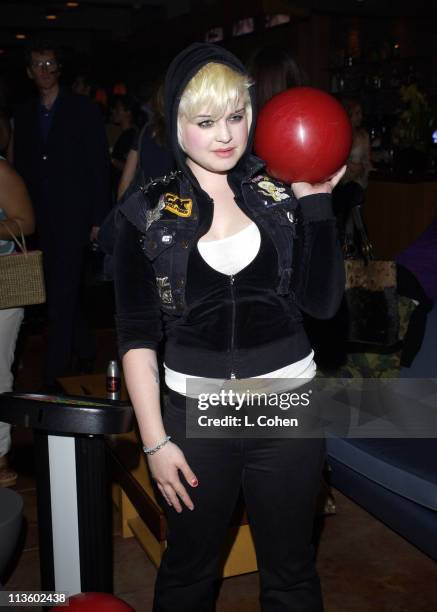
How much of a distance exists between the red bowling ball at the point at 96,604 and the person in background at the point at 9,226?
147 cm

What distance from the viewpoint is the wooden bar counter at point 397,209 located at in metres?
6.75

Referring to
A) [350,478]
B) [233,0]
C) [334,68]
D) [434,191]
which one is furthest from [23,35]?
[350,478]

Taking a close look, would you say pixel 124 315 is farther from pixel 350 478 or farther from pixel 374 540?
pixel 374 540

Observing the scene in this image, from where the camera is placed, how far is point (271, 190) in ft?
5.69

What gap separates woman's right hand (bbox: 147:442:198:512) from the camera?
1632 millimetres

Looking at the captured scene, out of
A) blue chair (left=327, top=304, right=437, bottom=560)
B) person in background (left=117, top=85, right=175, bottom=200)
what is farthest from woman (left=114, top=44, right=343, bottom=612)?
person in background (left=117, top=85, right=175, bottom=200)

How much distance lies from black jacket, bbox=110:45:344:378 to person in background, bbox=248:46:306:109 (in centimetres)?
109

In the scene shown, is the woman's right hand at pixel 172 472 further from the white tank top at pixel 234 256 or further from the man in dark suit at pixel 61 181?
the man in dark suit at pixel 61 181

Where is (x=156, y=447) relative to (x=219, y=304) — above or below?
below

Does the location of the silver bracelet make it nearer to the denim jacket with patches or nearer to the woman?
the woman

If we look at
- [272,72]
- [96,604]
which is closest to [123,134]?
[272,72]

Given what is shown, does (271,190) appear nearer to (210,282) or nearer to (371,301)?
(210,282)

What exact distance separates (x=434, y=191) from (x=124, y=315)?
18.3ft

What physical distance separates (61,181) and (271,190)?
8.71 feet
